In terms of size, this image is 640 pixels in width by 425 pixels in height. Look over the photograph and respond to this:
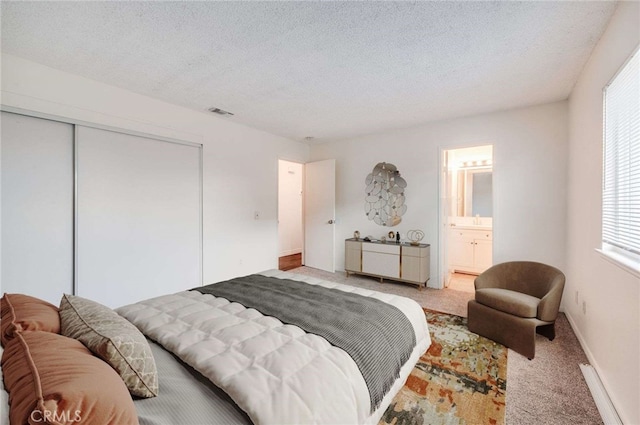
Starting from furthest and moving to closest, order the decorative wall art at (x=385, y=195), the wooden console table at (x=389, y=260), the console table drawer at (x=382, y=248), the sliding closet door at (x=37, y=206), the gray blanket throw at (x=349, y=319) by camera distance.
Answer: the decorative wall art at (x=385, y=195) → the console table drawer at (x=382, y=248) → the wooden console table at (x=389, y=260) → the sliding closet door at (x=37, y=206) → the gray blanket throw at (x=349, y=319)

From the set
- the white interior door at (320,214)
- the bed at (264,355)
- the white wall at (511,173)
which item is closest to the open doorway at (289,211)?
the white interior door at (320,214)

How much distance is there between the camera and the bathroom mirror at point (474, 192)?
478cm

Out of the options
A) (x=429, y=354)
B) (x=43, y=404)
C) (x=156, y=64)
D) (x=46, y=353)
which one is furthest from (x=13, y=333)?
(x=429, y=354)

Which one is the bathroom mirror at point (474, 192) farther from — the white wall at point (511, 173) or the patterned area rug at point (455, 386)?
the patterned area rug at point (455, 386)

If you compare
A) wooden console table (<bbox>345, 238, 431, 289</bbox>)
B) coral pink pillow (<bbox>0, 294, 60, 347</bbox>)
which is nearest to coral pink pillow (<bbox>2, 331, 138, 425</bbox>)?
coral pink pillow (<bbox>0, 294, 60, 347</bbox>)

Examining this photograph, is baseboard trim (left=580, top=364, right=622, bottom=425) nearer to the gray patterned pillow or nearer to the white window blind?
the white window blind

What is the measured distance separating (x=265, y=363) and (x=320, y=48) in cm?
218

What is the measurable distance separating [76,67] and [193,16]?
5.06ft

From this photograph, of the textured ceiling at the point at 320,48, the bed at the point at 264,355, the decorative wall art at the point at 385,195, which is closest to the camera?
the bed at the point at 264,355

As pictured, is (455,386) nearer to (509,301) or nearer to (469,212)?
(509,301)

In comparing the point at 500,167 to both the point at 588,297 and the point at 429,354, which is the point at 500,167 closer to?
the point at 588,297

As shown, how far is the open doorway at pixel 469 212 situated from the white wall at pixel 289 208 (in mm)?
3508

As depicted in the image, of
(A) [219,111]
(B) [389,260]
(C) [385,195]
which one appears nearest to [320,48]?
(A) [219,111]

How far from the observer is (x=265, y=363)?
1104mm
